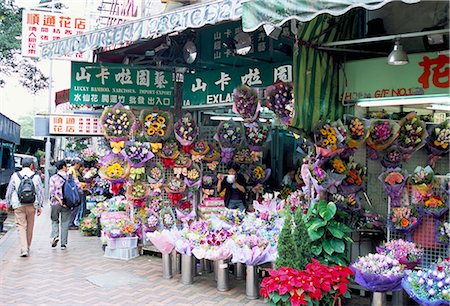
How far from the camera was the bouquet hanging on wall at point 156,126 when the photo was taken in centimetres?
884

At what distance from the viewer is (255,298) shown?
21.2 feet

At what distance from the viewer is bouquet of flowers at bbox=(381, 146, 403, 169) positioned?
661cm

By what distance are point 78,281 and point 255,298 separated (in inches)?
110

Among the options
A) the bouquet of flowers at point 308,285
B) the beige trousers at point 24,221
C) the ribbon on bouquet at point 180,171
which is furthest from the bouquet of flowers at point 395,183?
the beige trousers at point 24,221

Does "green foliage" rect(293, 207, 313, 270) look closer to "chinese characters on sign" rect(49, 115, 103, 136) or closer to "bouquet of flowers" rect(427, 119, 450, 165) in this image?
"bouquet of flowers" rect(427, 119, 450, 165)

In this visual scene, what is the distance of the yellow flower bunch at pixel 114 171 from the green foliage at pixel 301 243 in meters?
4.12

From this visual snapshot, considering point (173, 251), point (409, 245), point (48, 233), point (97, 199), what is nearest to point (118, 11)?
point (97, 199)

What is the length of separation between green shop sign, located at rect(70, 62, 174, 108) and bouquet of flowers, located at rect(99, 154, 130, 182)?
1.26m

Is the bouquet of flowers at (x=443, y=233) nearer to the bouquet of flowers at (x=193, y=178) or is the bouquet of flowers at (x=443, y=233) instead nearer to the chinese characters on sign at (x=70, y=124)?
the bouquet of flowers at (x=193, y=178)

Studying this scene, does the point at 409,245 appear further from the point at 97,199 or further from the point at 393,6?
the point at 97,199

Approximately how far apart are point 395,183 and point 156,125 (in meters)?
4.47

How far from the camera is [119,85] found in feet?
31.2

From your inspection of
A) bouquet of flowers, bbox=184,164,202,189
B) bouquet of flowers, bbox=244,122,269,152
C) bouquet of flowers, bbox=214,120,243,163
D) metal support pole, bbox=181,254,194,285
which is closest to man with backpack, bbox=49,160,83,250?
bouquet of flowers, bbox=184,164,202,189

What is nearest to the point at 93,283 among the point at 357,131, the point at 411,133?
the point at 357,131
